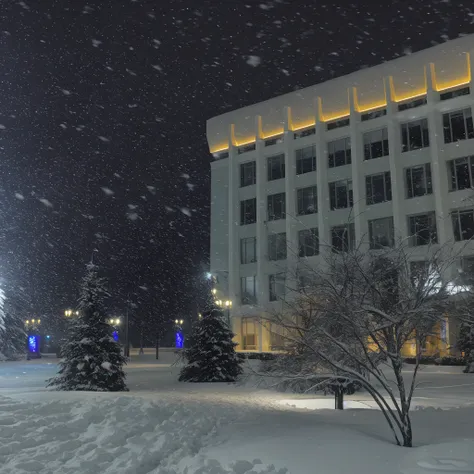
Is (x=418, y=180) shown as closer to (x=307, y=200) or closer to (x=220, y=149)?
(x=307, y=200)

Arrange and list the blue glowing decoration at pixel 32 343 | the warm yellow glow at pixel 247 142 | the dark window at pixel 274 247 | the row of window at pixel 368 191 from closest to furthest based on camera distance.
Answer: the row of window at pixel 368 191 < the dark window at pixel 274 247 < the blue glowing decoration at pixel 32 343 < the warm yellow glow at pixel 247 142

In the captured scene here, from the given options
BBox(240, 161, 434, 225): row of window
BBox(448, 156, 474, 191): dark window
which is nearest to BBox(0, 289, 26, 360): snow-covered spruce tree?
BBox(240, 161, 434, 225): row of window

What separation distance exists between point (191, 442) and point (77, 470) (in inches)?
101

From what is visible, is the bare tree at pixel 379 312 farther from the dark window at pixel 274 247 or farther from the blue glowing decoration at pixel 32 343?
the blue glowing decoration at pixel 32 343

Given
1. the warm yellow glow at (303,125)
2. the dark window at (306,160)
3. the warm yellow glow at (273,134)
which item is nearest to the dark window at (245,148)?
the warm yellow glow at (273,134)

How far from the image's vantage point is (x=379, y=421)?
476 inches

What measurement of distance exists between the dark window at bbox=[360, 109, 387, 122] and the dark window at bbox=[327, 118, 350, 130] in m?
1.50

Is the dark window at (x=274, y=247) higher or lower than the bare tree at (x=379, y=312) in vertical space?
higher

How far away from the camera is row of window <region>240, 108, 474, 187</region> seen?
39.4 m

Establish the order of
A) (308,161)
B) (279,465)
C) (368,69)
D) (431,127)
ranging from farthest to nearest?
1. (308,161)
2. (368,69)
3. (431,127)
4. (279,465)

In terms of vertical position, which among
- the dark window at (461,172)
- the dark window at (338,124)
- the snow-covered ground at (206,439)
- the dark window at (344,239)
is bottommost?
the snow-covered ground at (206,439)

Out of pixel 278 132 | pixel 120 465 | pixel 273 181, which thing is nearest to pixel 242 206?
pixel 273 181

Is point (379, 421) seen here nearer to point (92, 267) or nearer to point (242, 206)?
point (92, 267)

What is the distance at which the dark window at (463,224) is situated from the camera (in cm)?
3734
